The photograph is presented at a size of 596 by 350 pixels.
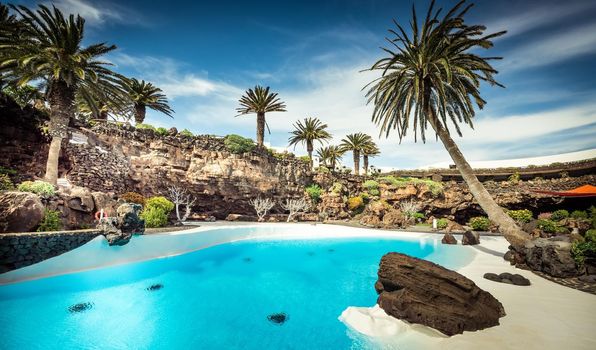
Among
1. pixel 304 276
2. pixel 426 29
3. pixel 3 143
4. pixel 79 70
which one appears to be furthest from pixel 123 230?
pixel 426 29

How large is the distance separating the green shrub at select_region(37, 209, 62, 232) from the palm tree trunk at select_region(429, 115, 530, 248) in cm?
2077

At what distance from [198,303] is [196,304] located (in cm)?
9

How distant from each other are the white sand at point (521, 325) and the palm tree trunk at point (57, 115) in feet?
63.8

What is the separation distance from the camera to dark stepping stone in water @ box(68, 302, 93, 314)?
22.9 ft

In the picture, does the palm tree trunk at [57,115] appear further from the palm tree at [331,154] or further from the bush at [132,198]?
the palm tree at [331,154]

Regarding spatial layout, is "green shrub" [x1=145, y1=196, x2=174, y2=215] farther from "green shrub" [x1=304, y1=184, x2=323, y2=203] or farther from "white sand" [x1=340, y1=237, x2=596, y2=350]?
"green shrub" [x1=304, y1=184, x2=323, y2=203]

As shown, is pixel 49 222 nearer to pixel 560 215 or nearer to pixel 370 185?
pixel 370 185

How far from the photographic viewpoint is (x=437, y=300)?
5.84 meters

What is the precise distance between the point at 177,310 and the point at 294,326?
3.66 metres

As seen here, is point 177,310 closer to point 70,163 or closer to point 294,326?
point 294,326

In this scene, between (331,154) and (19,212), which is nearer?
(19,212)

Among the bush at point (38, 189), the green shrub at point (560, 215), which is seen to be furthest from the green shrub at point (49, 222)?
the green shrub at point (560, 215)

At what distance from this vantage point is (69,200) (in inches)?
497

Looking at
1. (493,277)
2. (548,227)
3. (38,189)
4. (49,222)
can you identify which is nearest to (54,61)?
(38,189)
